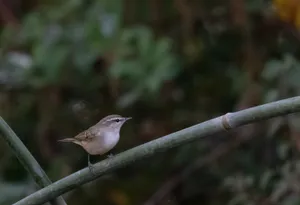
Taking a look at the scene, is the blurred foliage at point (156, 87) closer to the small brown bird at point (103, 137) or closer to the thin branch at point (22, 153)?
the small brown bird at point (103, 137)

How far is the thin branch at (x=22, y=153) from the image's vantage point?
2.82 feet

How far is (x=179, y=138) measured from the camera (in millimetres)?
796

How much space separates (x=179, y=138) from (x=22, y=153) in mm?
195

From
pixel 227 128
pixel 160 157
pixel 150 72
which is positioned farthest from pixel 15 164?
pixel 227 128

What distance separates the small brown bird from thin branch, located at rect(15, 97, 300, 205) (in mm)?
537

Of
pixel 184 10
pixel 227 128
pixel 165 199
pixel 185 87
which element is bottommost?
pixel 165 199

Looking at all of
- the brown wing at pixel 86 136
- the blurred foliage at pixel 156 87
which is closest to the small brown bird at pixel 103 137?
the brown wing at pixel 86 136

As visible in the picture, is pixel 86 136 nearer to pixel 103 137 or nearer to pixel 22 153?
pixel 103 137

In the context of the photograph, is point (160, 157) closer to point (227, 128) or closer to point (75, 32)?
point (75, 32)

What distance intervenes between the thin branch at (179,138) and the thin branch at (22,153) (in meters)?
0.04

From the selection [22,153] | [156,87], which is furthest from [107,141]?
[156,87]

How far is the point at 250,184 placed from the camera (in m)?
2.29

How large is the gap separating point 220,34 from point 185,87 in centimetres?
23

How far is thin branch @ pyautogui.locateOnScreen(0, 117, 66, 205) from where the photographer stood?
86 cm
